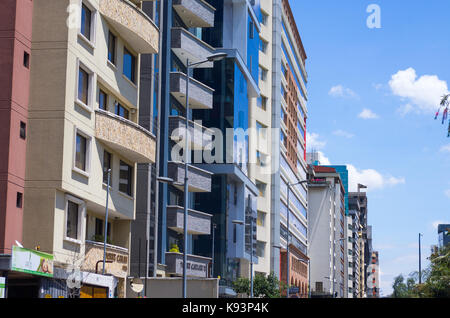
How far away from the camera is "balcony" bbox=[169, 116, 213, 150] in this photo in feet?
174

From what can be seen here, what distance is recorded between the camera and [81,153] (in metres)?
33.6

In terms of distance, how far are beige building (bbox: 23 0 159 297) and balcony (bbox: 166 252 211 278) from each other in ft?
32.8

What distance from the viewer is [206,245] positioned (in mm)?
65250

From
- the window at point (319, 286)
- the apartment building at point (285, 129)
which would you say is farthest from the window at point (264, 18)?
the window at point (319, 286)

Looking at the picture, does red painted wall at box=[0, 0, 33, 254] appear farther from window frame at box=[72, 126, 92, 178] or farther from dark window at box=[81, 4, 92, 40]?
dark window at box=[81, 4, 92, 40]

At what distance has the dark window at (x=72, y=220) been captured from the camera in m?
32.3

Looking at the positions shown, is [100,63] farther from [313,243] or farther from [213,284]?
[313,243]

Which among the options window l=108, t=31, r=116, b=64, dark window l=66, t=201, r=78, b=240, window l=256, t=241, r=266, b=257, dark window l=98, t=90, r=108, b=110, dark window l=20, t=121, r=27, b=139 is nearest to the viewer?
dark window l=20, t=121, r=27, b=139

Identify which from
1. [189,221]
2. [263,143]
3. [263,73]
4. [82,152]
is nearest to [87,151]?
[82,152]

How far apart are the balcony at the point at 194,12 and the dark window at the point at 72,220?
26.3 m

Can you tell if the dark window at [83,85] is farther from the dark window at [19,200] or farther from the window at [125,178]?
the window at [125,178]

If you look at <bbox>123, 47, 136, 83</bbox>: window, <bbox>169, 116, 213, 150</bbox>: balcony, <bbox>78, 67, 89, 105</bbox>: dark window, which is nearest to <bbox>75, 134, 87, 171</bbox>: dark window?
<bbox>78, 67, 89, 105</bbox>: dark window
